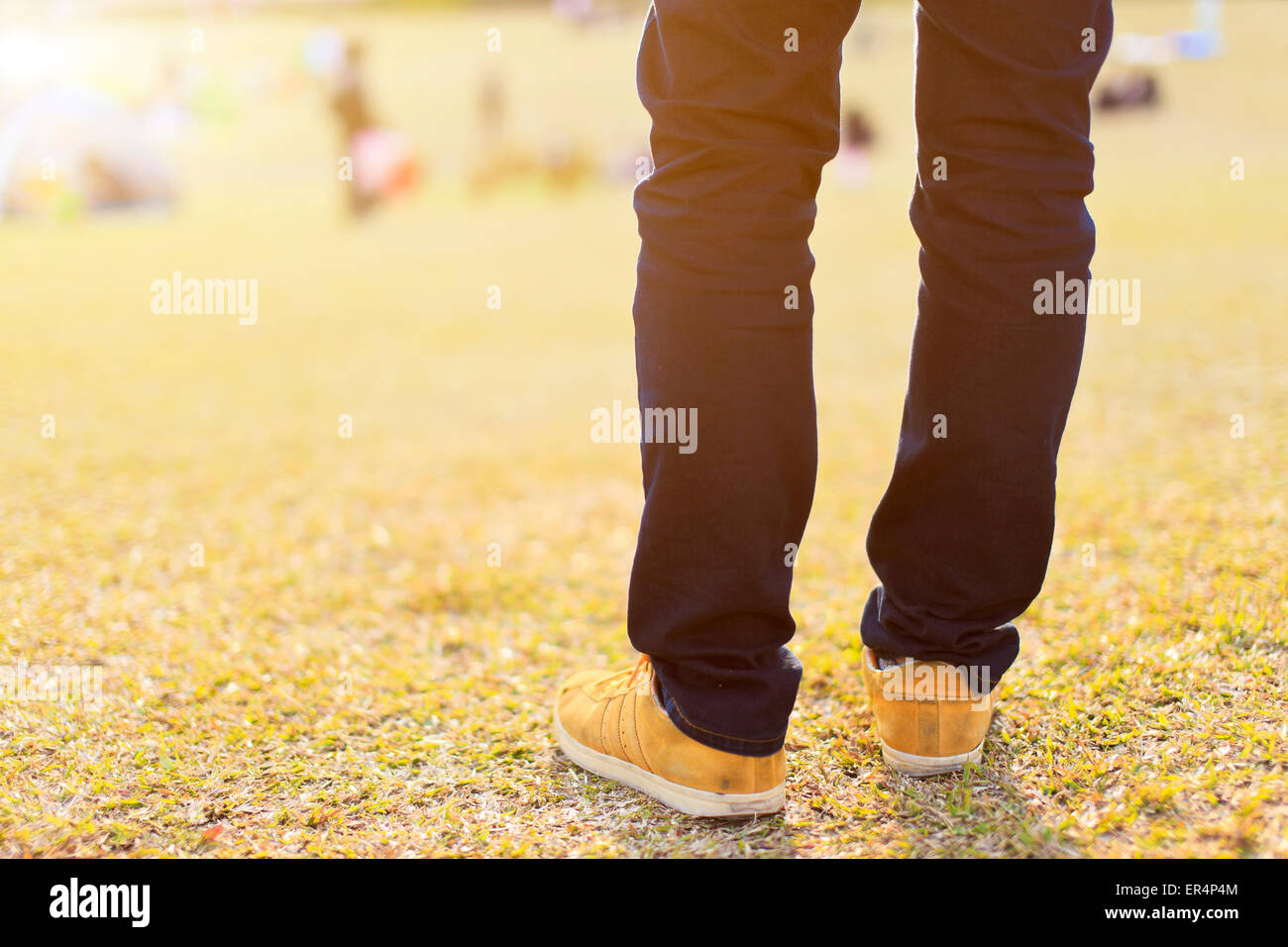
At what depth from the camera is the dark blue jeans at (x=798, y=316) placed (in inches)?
44.0

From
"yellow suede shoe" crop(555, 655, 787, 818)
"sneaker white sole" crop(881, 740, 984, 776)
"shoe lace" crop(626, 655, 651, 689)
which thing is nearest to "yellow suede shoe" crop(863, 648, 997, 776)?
"sneaker white sole" crop(881, 740, 984, 776)

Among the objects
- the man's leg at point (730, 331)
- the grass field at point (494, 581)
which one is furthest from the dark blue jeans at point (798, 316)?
the grass field at point (494, 581)

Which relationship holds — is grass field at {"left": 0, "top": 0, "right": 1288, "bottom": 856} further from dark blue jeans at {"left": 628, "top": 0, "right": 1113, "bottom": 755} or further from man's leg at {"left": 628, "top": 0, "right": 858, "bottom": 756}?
man's leg at {"left": 628, "top": 0, "right": 858, "bottom": 756}

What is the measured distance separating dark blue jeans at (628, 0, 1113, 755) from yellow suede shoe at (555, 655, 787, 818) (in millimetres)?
32

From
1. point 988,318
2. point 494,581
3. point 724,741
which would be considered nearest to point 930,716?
point 724,741

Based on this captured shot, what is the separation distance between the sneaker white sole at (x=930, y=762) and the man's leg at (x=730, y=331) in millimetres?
228

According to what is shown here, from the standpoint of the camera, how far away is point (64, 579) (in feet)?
7.20

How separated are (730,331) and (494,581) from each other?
132 centimetres

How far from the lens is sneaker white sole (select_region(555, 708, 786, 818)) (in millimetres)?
1261

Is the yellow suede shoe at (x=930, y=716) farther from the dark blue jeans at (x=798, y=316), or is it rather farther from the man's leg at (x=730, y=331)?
the man's leg at (x=730, y=331)

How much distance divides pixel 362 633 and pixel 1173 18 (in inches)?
956

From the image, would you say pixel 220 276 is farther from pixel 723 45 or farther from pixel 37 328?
pixel 723 45

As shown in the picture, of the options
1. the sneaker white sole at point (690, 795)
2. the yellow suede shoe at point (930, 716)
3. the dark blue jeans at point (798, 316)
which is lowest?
the sneaker white sole at point (690, 795)

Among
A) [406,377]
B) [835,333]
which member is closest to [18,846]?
[406,377]
